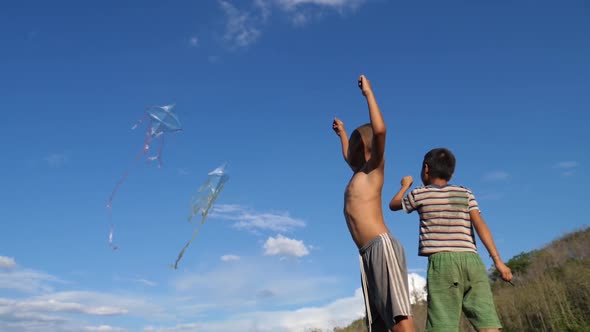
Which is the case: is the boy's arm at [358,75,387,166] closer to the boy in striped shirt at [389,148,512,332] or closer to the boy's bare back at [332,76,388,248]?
the boy's bare back at [332,76,388,248]

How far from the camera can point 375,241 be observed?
4.29 m

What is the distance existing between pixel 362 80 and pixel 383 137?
610 millimetres

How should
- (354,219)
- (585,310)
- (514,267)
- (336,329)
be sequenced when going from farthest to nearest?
(514,267), (336,329), (585,310), (354,219)

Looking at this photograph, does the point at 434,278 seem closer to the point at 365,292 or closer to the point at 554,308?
the point at 365,292

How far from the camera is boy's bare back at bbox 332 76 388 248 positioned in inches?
169

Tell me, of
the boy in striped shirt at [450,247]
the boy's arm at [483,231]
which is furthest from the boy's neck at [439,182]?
the boy's arm at [483,231]

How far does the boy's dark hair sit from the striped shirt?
0.49 ft

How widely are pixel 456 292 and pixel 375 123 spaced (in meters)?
1.68

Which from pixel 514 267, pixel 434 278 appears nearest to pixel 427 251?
pixel 434 278

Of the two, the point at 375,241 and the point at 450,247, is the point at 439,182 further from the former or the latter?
the point at 375,241

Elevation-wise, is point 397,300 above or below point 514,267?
below

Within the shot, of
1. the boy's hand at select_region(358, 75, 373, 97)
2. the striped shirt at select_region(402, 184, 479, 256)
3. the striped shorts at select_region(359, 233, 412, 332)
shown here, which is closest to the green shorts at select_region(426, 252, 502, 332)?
the striped shirt at select_region(402, 184, 479, 256)

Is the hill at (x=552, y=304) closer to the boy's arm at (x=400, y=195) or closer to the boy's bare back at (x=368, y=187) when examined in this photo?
the boy's arm at (x=400, y=195)

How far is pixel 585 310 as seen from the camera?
8133 millimetres
